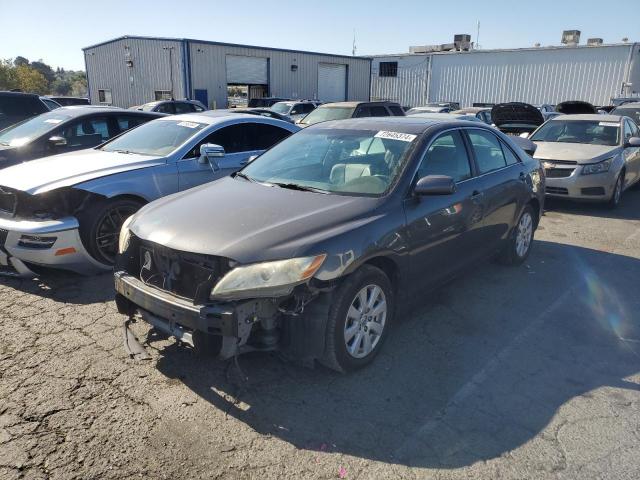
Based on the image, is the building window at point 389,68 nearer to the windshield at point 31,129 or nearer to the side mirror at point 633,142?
the side mirror at point 633,142

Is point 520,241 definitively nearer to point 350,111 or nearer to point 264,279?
point 264,279

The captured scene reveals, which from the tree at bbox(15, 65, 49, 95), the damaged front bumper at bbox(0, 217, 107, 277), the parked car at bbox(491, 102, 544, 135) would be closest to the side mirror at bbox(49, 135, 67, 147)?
the damaged front bumper at bbox(0, 217, 107, 277)

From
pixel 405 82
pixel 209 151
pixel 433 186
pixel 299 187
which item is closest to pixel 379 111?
pixel 209 151

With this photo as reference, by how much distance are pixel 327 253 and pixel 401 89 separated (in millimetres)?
35451

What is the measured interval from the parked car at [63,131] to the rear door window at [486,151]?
5.21 m

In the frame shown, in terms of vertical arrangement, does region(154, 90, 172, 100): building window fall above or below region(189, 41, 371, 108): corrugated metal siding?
below

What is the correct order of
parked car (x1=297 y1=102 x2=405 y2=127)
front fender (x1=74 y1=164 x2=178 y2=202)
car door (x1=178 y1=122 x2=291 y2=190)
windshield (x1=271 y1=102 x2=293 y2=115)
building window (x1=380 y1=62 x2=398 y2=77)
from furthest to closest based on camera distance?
building window (x1=380 y1=62 x2=398 y2=77)
windshield (x1=271 y1=102 x2=293 y2=115)
parked car (x1=297 y1=102 x2=405 y2=127)
car door (x1=178 y1=122 x2=291 y2=190)
front fender (x1=74 y1=164 x2=178 y2=202)

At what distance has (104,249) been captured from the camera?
4996 mm

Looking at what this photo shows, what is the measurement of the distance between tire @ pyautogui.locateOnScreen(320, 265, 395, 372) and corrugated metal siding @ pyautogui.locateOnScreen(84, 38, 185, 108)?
25.2m

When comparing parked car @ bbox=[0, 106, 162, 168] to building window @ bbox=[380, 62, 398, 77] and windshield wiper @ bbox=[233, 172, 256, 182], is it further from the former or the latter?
building window @ bbox=[380, 62, 398, 77]

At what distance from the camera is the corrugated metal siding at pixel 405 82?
114 feet

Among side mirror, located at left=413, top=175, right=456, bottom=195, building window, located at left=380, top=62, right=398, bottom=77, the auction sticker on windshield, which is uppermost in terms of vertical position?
building window, located at left=380, top=62, right=398, bottom=77

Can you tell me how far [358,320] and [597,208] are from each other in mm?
7494

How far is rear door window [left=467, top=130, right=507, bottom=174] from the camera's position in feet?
15.2
